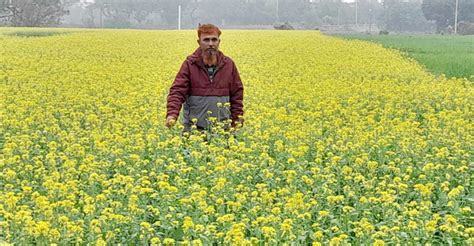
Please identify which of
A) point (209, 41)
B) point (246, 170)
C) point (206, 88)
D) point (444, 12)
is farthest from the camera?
point (444, 12)

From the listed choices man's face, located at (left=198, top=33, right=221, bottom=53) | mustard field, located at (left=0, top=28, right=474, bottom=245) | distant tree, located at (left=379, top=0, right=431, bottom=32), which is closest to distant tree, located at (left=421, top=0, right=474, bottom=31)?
distant tree, located at (left=379, top=0, right=431, bottom=32)

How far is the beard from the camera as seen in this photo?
295 inches

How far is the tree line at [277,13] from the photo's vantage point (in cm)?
7606

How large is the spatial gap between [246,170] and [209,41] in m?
1.31

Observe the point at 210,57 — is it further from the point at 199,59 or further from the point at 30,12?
the point at 30,12

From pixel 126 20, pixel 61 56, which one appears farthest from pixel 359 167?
pixel 126 20

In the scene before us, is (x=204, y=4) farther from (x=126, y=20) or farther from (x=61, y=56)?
(x=61, y=56)

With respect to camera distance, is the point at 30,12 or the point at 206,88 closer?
the point at 206,88

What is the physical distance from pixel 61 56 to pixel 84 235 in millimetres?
17166

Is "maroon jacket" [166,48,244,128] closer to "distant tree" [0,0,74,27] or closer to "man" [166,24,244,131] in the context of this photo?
"man" [166,24,244,131]

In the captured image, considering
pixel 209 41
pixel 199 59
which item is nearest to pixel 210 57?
pixel 199 59

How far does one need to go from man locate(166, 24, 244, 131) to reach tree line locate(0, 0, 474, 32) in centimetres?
6727

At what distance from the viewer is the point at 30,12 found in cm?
6662

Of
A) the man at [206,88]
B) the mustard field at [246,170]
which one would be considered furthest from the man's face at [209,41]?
the mustard field at [246,170]
